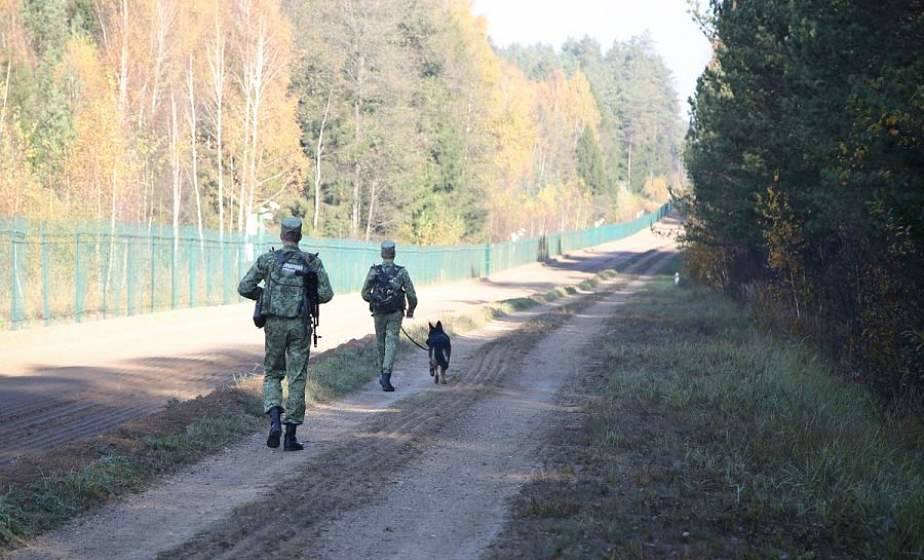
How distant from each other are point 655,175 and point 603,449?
177100mm

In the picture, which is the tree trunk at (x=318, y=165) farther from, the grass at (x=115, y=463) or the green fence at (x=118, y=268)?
the grass at (x=115, y=463)

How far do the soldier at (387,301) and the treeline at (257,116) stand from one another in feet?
64.2

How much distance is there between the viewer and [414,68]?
6825 centimetres

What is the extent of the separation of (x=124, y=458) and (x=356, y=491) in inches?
82.8

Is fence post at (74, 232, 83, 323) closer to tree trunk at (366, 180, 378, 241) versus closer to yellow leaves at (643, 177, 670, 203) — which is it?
tree trunk at (366, 180, 378, 241)

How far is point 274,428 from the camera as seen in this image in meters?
10.4

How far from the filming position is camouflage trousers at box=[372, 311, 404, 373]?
593 inches

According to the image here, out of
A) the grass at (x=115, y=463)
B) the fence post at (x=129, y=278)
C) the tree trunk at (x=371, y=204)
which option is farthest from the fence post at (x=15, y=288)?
the tree trunk at (x=371, y=204)

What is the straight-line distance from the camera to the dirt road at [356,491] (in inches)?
274

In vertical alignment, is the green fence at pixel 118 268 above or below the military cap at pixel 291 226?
below

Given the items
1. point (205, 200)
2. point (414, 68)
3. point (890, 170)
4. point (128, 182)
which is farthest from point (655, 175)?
point (890, 170)

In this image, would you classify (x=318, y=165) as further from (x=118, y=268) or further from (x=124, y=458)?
(x=124, y=458)

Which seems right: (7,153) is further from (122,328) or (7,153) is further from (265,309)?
(265,309)

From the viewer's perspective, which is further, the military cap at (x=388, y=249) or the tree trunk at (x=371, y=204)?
the tree trunk at (x=371, y=204)
